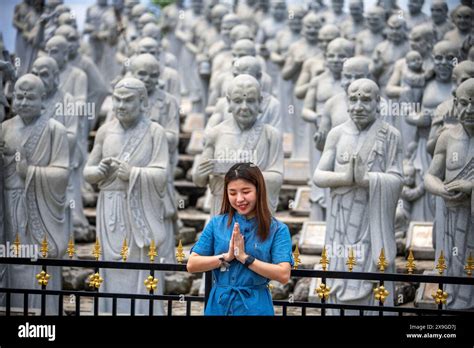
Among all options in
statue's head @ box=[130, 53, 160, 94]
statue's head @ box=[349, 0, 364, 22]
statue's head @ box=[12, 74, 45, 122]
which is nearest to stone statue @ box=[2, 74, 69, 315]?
statue's head @ box=[12, 74, 45, 122]

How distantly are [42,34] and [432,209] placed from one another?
26.0ft

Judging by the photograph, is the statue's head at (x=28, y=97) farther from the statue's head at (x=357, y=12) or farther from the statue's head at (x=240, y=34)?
the statue's head at (x=357, y=12)

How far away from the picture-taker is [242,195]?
10.3 meters

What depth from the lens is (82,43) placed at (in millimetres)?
26781

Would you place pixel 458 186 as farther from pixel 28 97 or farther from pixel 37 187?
pixel 28 97

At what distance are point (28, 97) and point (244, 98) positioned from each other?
2356 millimetres

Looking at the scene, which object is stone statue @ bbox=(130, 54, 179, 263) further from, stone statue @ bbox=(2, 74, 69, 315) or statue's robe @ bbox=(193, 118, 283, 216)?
stone statue @ bbox=(2, 74, 69, 315)

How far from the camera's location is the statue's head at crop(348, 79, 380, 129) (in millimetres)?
14625

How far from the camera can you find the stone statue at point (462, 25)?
764 inches

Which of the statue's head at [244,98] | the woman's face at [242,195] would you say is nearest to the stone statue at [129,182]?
the statue's head at [244,98]

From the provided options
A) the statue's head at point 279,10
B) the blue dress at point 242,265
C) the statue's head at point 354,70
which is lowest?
the blue dress at point 242,265

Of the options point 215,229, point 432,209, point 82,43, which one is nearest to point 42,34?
point 82,43

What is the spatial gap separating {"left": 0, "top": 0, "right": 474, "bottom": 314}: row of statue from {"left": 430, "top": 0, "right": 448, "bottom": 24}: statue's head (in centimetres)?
2

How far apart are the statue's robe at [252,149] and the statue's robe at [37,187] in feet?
5.36
